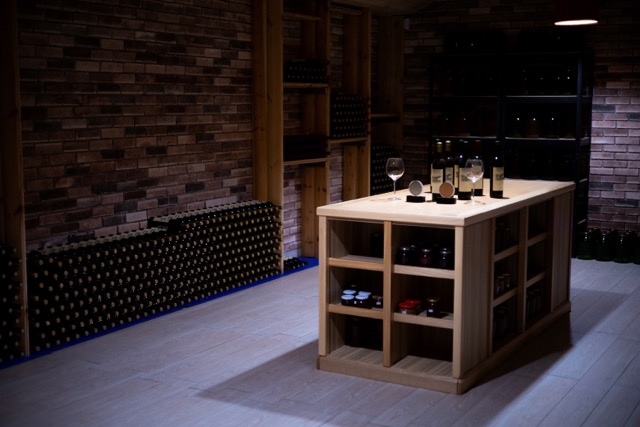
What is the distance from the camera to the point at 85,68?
539 cm

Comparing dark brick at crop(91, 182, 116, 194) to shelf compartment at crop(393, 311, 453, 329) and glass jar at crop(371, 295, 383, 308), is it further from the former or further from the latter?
shelf compartment at crop(393, 311, 453, 329)

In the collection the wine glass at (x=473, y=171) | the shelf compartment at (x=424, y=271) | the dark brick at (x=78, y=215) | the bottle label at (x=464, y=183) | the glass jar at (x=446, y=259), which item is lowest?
the shelf compartment at (x=424, y=271)

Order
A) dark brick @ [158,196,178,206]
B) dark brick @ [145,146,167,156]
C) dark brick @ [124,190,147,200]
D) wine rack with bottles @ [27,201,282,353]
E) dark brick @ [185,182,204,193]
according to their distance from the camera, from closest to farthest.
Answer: wine rack with bottles @ [27,201,282,353], dark brick @ [124,190,147,200], dark brick @ [145,146,167,156], dark brick @ [158,196,178,206], dark brick @ [185,182,204,193]

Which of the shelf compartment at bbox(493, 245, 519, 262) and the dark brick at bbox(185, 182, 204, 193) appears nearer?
the shelf compartment at bbox(493, 245, 519, 262)

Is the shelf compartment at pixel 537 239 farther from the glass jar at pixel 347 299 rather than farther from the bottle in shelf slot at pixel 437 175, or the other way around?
the glass jar at pixel 347 299

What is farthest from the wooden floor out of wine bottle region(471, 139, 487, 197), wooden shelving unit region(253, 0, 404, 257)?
wooden shelving unit region(253, 0, 404, 257)

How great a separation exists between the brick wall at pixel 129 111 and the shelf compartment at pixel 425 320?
7.90 feet

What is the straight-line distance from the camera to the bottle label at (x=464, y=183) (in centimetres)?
478

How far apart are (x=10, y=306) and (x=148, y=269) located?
3.79 ft

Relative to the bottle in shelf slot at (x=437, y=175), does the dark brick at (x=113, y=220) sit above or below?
below

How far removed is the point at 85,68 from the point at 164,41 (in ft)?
2.80

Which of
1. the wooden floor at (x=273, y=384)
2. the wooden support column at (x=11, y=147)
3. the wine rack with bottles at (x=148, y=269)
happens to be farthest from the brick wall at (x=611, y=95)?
the wooden support column at (x=11, y=147)

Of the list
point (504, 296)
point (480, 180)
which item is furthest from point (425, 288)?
point (480, 180)

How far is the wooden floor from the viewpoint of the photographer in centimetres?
391
